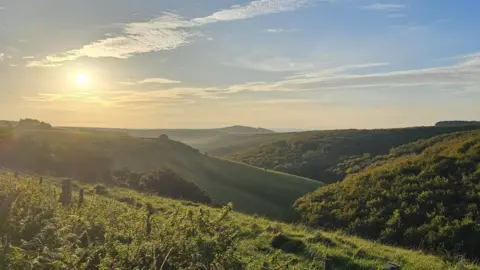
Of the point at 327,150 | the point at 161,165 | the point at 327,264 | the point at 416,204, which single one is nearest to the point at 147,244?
the point at 327,264

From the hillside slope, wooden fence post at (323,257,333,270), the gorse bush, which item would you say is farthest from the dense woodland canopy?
the gorse bush

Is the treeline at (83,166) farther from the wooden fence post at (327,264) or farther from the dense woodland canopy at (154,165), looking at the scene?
the wooden fence post at (327,264)

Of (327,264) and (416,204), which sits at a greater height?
(327,264)

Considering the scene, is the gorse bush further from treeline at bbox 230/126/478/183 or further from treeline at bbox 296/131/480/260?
treeline at bbox 230/126/478/183

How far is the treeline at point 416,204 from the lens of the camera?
830 inches

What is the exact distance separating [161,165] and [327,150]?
147 ft

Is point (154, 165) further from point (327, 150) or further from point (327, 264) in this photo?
point (327, 264)

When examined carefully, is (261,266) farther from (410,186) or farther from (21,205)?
(410,186)

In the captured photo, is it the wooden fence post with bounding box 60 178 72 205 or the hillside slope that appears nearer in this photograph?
the wooden fence post with bounding box 60 178 72 205

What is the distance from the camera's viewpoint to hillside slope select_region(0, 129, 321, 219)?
47625 mm

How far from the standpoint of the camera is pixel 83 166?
5062 centimetres

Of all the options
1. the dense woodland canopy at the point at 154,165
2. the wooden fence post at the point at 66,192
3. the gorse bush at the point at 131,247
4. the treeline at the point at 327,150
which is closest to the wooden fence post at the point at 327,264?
the gorse bush at the point at 131,247

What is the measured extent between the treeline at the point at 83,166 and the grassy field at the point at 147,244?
22999mm

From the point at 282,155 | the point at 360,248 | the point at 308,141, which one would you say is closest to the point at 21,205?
the point at 360,248
